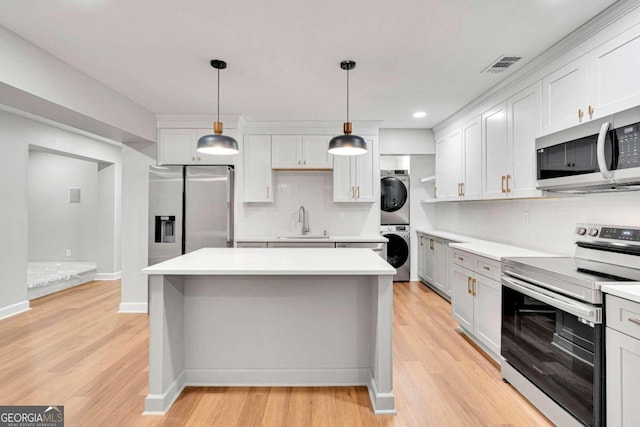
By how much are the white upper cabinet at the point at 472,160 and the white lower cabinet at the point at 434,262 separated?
0.76m

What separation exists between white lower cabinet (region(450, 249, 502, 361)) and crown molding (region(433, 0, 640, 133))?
1615 millimetres

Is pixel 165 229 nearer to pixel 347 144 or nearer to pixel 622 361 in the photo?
pixel 347 144

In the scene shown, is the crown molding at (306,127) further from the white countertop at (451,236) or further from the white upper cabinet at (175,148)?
the white countertop at (451,236)

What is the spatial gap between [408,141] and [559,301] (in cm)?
373

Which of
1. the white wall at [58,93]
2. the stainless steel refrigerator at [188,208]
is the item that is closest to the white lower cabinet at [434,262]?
the stainless steel refrigerator at [188,208]

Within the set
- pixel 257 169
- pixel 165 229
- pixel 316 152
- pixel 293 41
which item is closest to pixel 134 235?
pixel 165 229

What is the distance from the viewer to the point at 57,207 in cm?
623

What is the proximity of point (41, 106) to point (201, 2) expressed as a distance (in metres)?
1.77

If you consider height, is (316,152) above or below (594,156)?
above

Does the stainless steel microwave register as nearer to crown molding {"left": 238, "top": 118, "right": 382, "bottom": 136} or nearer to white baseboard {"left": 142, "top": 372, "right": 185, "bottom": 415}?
crown molding {"left": 238, "top": 118, "right": 382, "bottom": 136}

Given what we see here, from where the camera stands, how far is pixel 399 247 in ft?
18.5

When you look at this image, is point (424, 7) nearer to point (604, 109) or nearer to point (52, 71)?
point (604, 109)

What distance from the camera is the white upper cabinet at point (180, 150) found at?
14.1 feet

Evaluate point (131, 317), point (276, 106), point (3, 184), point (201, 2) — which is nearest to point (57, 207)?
point (3, 184)
